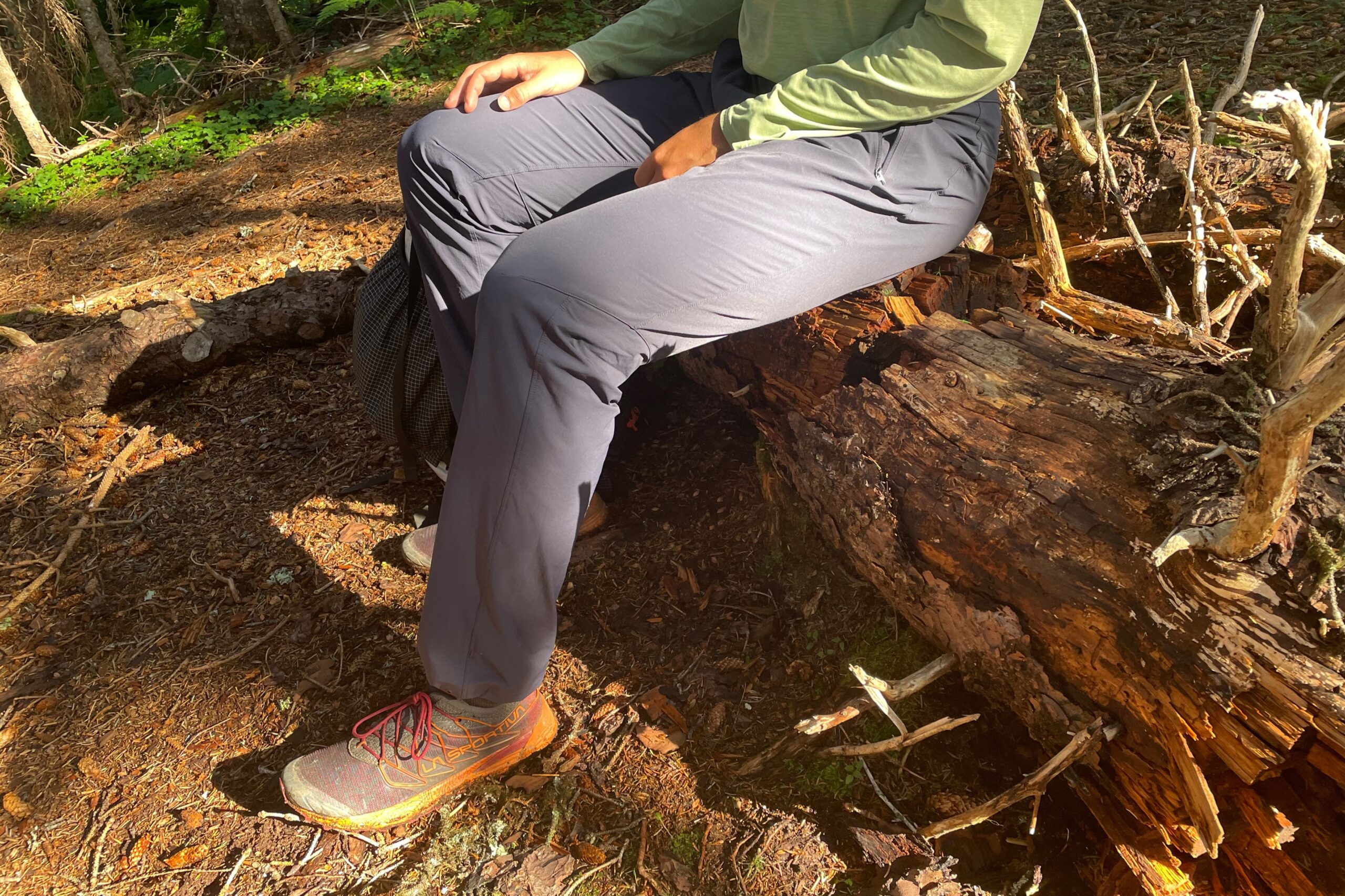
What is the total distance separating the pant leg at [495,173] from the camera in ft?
6.75

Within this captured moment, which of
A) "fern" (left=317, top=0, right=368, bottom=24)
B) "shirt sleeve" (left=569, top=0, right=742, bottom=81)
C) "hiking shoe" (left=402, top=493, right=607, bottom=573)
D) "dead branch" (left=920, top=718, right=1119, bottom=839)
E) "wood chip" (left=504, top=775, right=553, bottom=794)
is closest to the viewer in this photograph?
"dead branch" (left=920, top=718, right=1119, bottom=839)

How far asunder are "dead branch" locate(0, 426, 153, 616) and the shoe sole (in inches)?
49.3

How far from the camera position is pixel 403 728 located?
1885 millimetres

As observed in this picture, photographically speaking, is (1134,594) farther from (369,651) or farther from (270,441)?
(270,441)

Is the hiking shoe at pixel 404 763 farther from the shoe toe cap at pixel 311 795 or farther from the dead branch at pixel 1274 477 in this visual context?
the dead branch at pixel 1274 477

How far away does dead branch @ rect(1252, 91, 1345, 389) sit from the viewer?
4.20 feet

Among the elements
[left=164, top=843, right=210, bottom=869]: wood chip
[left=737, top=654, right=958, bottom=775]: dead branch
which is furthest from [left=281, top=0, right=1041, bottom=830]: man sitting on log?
[left=737, top=654, right=958, bottom=775]: dead branch

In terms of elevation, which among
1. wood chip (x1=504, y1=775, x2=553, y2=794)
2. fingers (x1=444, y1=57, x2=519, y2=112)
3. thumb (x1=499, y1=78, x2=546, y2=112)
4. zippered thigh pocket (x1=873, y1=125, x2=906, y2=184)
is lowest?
wood chip (x1=504, y1=775, x2=553, y2=794)

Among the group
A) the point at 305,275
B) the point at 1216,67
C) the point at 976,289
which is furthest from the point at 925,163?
the point at 1216,67

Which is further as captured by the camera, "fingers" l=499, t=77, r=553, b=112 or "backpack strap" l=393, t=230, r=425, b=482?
"backpack strap" l=393, t=230, r=425, b=482

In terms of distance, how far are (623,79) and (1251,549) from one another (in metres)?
1.91

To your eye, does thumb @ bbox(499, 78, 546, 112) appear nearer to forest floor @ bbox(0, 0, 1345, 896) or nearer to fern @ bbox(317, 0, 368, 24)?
forest floor @ bbox(0, 0, 1345, 896)

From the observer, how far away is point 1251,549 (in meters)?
1.29

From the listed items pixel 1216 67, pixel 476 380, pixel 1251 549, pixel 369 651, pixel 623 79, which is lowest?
pixel 369 651
